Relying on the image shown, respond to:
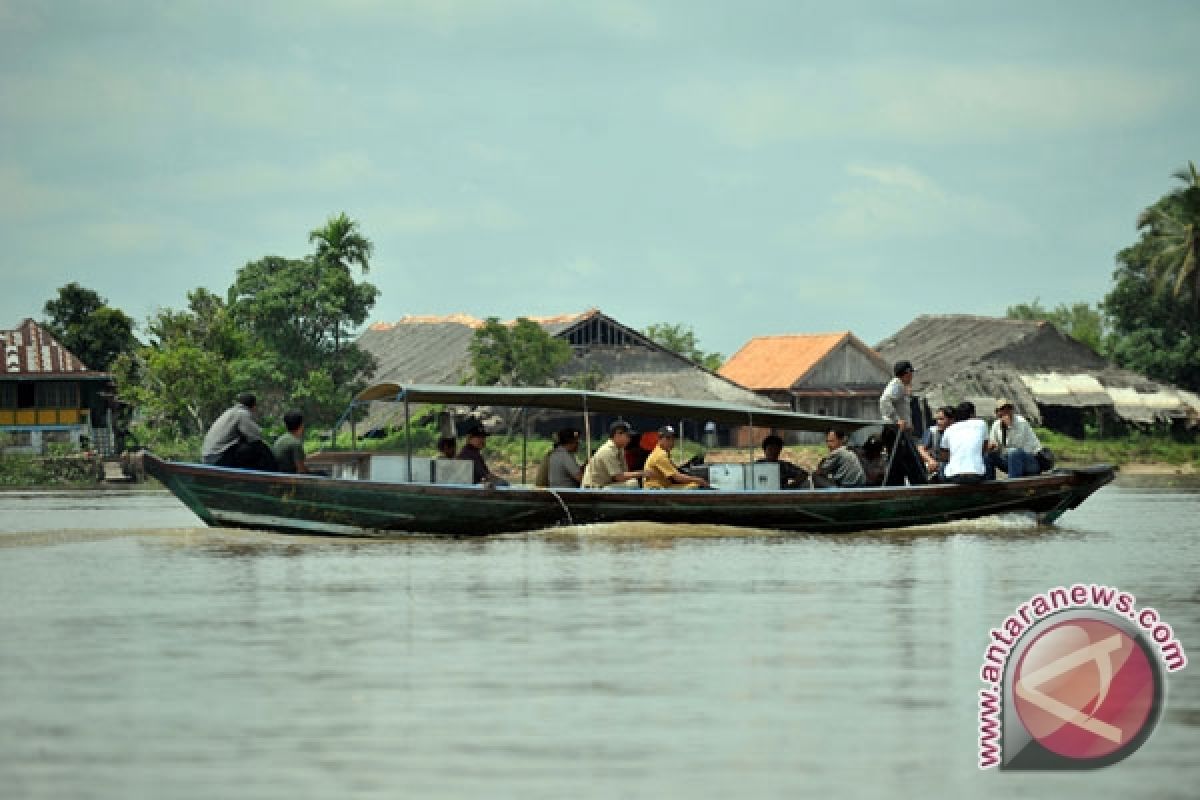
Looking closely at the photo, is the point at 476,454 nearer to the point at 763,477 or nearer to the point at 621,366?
the point at 763,477

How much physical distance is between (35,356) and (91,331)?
16.8ft

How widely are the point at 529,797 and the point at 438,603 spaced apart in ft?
A: 19.1

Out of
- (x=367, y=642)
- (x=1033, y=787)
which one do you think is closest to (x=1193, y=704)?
(x=1033, y=787)

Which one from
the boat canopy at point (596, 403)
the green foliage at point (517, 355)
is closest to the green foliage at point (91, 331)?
the green foliage at point (517, 355)

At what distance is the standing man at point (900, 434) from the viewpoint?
17.7 metres

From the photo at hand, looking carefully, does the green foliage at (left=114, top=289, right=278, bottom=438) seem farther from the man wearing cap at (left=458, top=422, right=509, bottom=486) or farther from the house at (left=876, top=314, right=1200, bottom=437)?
the man wearing cap at (left=458, top=422, right=509, bottom=486)

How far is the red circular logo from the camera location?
6.98 meters

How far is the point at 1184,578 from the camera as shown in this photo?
13.8 meters

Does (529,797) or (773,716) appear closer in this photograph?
(529,797)

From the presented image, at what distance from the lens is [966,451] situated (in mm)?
18031

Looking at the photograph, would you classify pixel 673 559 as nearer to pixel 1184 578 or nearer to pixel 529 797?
pixel 1184 578

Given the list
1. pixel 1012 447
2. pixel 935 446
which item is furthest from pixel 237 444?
pixel 1012 447

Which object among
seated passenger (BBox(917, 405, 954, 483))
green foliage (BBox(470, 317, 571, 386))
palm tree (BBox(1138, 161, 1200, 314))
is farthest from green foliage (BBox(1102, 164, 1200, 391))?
seated passenger (BBox(917, 405, 954, 483))

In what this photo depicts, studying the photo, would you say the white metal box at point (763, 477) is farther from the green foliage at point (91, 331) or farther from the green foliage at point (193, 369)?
the green foliage at point (91, 331)
